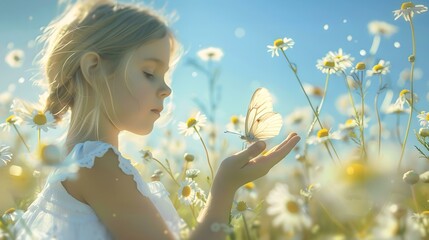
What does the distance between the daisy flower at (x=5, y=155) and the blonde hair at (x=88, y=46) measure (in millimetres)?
281

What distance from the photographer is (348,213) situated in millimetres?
668

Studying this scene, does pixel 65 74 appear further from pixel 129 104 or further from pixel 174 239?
pixel 174 239

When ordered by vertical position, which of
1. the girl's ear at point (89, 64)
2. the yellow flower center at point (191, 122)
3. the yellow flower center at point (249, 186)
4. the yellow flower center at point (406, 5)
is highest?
the girl's ear at point (89, 64)

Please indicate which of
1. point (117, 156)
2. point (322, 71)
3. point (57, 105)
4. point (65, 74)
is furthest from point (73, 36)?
point (322, 71)

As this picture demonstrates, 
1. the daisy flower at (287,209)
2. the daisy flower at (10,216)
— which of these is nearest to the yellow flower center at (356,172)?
the daisy flower at (287,209)

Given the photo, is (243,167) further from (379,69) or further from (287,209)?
(379,69)

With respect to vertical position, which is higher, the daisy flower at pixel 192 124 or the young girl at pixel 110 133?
the young girl at pixel 110 133

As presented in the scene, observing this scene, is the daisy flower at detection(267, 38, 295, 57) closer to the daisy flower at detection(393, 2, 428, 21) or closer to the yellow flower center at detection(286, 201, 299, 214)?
the daisy flower at detection(393, 2, 428, 21)

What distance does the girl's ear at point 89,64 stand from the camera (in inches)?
59.7

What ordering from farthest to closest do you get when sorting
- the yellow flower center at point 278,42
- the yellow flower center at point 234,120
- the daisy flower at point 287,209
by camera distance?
the yellow flower center at point 234,120, the yellow flower center at point 278,42, the daisy flower at point 287,209

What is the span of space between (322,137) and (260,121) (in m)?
0.33

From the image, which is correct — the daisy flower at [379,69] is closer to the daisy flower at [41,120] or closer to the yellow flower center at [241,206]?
the yellow flower center at [241,206]

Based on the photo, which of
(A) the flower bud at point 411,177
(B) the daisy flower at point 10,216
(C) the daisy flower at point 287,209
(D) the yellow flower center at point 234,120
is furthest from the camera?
(D) the yellow flower center at point 234,120

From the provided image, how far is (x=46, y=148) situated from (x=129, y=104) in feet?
1.52
